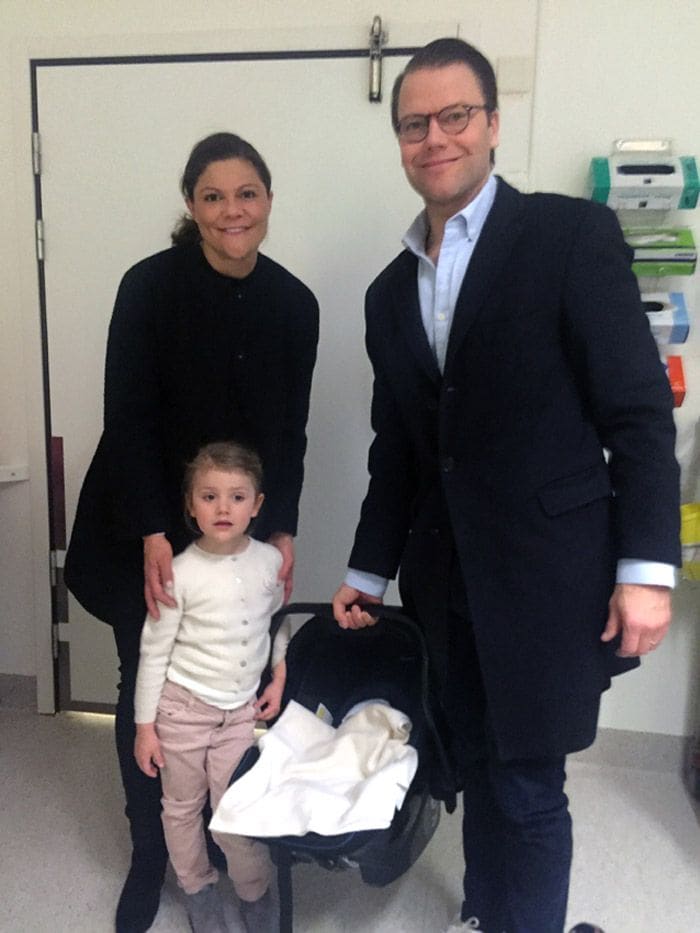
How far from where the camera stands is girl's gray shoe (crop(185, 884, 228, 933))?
4.91 feet

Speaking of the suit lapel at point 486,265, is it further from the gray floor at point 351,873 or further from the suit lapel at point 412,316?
the gray floor at point 351,873

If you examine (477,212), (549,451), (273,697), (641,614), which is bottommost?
(273,697)

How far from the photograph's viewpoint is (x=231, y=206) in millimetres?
1353

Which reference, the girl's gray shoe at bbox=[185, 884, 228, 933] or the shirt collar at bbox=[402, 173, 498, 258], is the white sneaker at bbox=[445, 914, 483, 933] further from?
the shirt collar at bbox=[402, 173, 498, 258]

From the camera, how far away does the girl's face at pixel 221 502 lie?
1362 millimetres

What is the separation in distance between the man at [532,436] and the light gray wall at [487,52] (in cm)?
74

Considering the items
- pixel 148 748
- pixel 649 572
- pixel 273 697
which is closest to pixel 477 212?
pixel 649 572

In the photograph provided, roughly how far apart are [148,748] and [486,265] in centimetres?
100

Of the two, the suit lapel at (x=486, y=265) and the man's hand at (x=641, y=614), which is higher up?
the suit lapel at (x=486, y=265)

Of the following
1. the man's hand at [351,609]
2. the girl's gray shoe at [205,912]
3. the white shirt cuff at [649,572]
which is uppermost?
the white shirt cuff at [649,572]

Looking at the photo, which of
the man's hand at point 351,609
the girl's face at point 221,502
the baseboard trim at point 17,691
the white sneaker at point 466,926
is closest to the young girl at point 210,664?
the girl's face at point 221,502

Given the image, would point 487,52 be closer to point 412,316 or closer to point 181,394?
point 412,316

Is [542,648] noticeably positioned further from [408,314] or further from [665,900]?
[665,900]

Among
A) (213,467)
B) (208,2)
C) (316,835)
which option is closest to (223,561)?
(213,467)
